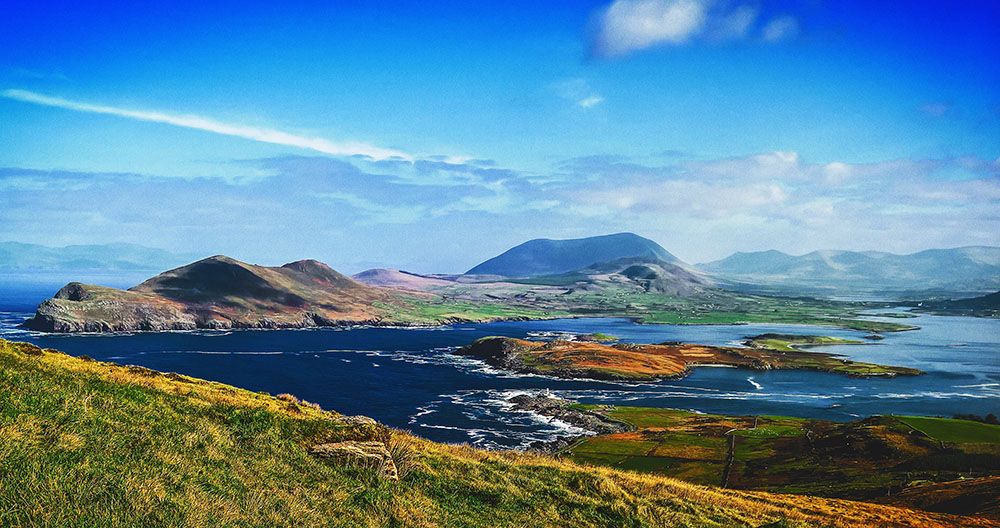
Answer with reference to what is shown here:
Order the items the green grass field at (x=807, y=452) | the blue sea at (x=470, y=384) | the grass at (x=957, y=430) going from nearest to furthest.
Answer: the green grass field at (x=807, y=452)
the grass at (x=957, y=430)
the blue sea at (x=470, y=384)

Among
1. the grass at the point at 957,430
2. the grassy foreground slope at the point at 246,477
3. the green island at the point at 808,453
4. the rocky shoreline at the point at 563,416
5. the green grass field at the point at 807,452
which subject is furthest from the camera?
the rocky shoreline at the point at 563,416

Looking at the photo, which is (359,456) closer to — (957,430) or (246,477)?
(246,477)

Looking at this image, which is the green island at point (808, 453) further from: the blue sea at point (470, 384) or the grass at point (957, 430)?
the blue sea at point (470, 384)

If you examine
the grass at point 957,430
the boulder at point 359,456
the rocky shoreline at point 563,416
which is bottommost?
the rocky shoreline at point 563,416

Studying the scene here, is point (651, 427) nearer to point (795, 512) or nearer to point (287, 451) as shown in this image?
point (795, 512)

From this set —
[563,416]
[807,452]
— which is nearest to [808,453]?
[807,452]

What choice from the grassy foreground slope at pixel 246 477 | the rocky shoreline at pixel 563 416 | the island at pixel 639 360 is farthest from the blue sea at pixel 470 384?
the grassy foreground slope at pixel 246 477

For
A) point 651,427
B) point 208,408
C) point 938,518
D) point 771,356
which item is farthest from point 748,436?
point 771,356
